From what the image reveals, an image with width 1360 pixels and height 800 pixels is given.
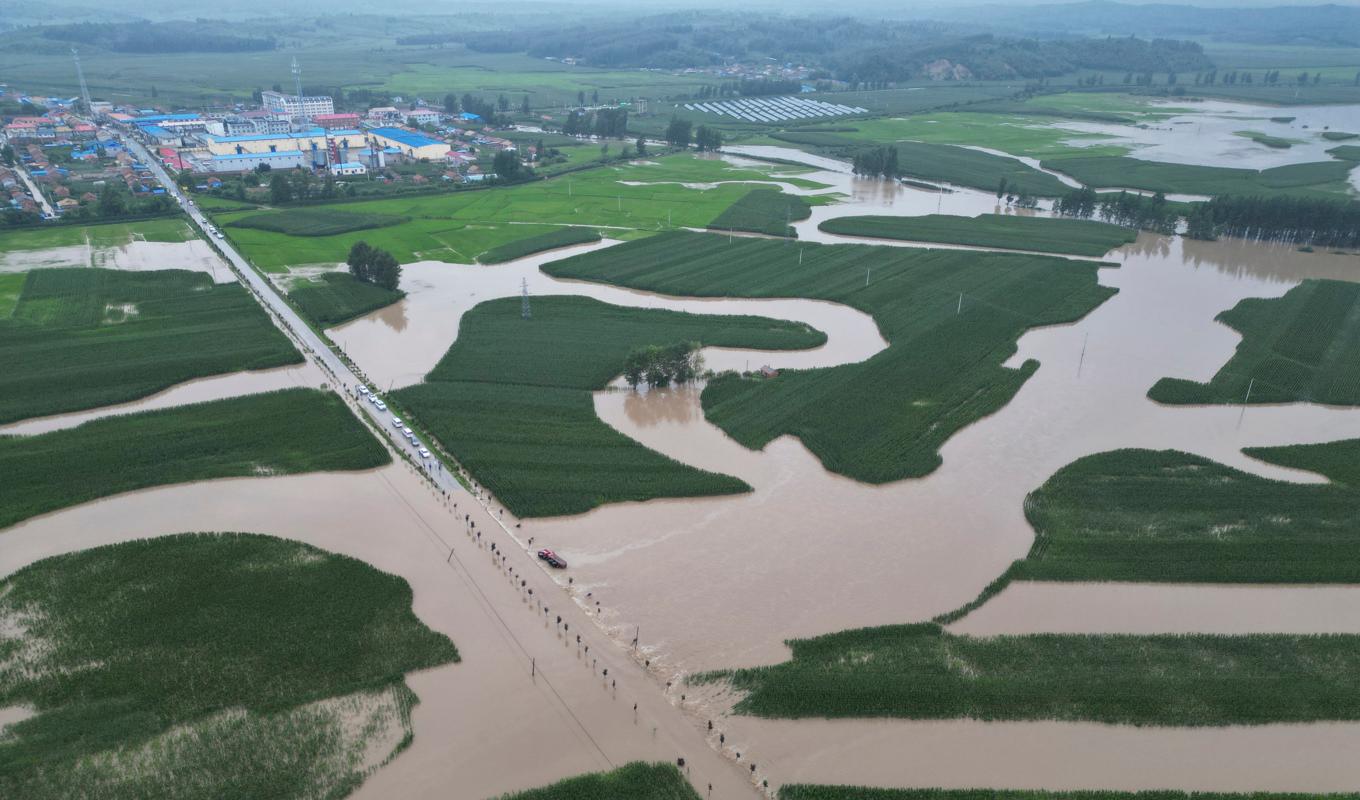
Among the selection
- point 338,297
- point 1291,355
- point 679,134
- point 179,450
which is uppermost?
point 679,134

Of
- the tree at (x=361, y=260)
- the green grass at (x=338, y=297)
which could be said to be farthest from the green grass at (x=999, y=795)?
the tree at (x=361, y=260)

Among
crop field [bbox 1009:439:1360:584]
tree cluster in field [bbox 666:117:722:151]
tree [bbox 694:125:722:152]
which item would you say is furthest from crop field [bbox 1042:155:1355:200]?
crop field [bbox 1009:439:1360:584]

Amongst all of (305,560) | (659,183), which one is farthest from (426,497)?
(659,183)

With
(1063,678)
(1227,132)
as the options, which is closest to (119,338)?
(1063,678)

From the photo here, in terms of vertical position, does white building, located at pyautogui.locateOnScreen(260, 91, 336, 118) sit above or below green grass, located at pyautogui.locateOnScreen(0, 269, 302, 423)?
above

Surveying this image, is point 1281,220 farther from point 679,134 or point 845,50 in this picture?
point 845,50

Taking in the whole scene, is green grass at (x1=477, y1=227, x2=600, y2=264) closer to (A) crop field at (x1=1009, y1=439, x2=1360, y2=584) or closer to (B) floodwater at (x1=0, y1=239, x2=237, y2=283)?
(B) floodwater at (x1=0, y1=239, x2=237, y2=283)
